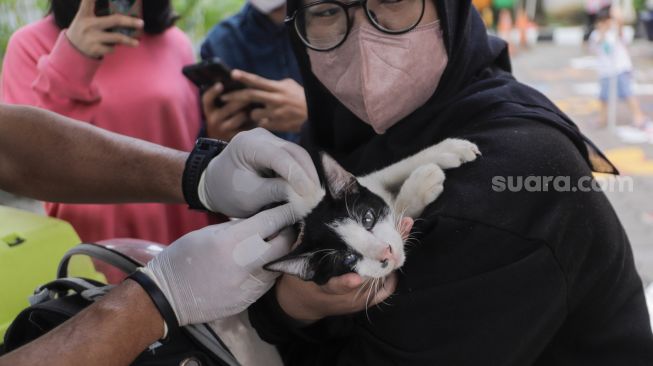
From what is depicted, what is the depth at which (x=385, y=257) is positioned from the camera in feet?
4.26

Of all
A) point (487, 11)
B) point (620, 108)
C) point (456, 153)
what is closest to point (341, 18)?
point (456, 153)

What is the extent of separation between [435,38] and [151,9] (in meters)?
1.34

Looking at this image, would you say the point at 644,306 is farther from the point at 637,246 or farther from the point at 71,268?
the point at 637,246

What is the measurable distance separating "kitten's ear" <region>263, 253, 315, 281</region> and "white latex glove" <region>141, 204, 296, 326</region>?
101 millimetres

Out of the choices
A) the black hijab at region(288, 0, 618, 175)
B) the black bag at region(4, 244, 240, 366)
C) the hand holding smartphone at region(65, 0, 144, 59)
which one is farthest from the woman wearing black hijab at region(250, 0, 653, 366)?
the hand holding smartphone at region(65, 0, 144, 59)

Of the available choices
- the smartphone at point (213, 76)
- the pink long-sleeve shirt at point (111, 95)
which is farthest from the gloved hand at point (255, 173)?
the pink long-sleeve shirt at point (111, 95)

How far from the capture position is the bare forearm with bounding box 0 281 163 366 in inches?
49.3

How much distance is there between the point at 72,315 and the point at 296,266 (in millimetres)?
500

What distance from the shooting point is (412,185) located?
144 cm

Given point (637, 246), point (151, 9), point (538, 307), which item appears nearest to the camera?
point (538, 307)

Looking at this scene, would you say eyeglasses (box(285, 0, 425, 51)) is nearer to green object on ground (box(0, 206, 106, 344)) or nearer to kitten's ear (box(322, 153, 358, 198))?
kitten's ear (box(322, 153, 358, 198))

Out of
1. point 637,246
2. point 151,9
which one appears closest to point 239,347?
point 151,9

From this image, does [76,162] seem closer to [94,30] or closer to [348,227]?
[94,30]

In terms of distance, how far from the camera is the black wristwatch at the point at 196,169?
66.3 inches
